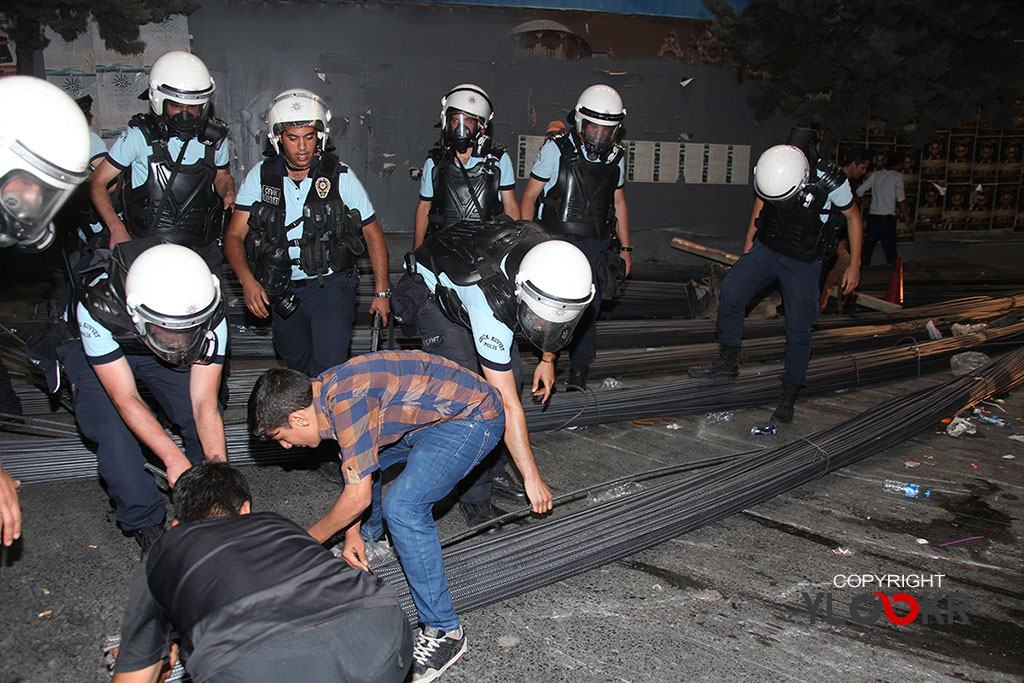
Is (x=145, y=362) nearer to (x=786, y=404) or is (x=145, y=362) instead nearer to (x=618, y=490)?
(x=618, y=490)

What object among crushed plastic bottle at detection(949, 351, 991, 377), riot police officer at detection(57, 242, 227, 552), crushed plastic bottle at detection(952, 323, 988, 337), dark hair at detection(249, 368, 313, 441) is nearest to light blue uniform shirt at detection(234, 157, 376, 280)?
riot police officer at detection(57, 242, 227, 552)

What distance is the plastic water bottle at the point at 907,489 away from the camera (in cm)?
380

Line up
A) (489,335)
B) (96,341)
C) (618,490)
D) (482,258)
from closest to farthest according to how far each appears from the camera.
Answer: (96,341) < (489,335) < (482,258) < (618,490)

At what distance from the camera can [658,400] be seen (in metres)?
4.71

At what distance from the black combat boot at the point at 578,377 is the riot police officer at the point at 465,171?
112 centimetres

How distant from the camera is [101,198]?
346 cm

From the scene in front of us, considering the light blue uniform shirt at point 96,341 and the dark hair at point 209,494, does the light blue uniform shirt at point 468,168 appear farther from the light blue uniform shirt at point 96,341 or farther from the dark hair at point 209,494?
the dark hair at point 209,494

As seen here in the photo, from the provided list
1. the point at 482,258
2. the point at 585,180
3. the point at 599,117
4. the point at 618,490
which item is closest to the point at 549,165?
the point at 585,180

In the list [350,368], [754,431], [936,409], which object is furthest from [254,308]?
[936,409]

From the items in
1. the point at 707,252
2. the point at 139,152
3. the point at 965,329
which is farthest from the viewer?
the point at 707,252

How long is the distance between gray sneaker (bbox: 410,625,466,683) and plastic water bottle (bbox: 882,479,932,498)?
2.64 m

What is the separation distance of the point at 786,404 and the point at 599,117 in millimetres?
2218

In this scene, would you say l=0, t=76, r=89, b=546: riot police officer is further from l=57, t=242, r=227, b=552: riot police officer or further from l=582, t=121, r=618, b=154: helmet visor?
l=582, t=121, r=618, b=154: helmet visor

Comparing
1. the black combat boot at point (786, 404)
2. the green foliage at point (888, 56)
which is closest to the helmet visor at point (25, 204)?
the black combat boot at point (786, 404)
